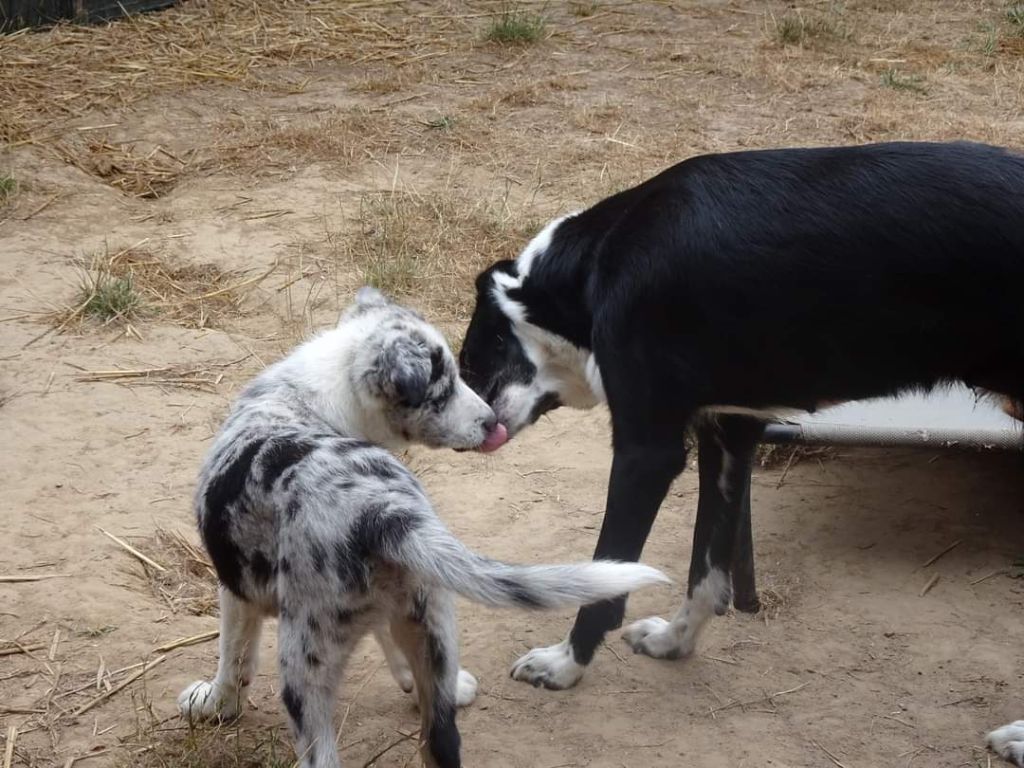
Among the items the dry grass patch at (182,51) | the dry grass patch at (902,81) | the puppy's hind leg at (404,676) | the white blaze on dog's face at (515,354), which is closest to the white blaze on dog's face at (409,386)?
the white blaze on dog's face at (515,354)

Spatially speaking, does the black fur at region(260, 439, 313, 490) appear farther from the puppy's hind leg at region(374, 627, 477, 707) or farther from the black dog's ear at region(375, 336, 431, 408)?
the puppy's hind leg at region(374, 627, 477, 707)

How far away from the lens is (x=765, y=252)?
3.90 m

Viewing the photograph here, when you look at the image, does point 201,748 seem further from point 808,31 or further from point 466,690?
point 808,31

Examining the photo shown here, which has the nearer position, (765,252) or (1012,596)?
(765,252)

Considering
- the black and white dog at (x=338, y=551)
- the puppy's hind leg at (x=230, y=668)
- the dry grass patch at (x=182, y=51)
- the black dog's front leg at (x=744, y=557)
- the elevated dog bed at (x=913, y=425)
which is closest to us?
the black and white dog at (x=338, y=551)

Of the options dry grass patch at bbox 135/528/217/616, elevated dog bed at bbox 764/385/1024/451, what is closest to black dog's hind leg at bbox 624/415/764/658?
elevated dog bed at bbox 764/385/1024/451

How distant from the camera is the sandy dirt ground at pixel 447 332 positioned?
4312 millimetres

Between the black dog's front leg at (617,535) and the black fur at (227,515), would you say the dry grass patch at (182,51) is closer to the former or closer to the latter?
the black fur at (227,515)

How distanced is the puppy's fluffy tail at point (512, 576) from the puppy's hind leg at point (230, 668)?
0.88 meters

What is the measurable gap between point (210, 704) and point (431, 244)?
364cm

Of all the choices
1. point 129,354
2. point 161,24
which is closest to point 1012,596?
point 129,354

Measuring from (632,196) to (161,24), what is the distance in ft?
23.7

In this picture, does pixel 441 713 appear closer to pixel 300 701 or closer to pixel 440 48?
pixel 300 701

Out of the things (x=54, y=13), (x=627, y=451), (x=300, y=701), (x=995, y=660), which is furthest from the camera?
(x=54, y=13)
